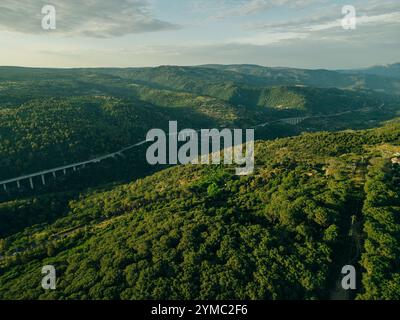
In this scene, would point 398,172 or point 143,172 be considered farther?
point 143,172

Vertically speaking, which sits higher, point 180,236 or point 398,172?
point 398,172

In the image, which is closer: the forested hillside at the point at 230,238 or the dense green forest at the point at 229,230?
the forested hillside at the point at 230,238

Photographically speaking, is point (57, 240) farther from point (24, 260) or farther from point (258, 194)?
point (258, 194)

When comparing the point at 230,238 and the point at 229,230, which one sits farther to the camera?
the point at 229,230

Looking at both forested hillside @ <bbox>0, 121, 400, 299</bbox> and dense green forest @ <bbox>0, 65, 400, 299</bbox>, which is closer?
forested hillside @ <bbox>0, 121, 400, 299</bbox>

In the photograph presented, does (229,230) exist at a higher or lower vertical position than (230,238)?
higher

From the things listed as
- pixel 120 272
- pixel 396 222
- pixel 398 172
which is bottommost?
pixel 120 272

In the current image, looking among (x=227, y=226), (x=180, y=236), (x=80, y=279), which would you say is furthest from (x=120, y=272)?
(x=227, y=226)
